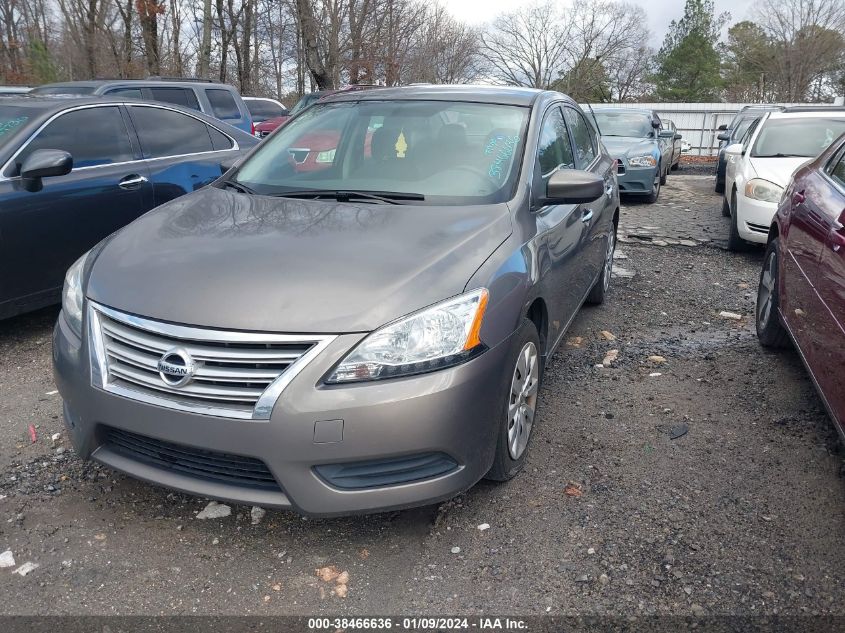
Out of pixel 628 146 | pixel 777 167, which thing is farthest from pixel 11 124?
pixel 628 146

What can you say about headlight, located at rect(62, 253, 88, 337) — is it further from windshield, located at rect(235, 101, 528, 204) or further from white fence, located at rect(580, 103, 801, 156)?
white fence, located at rect(580, 103, 801, 156)

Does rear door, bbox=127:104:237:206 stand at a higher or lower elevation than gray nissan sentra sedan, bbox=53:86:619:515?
higher

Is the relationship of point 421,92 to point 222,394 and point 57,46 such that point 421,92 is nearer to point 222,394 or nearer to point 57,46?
point 222,394

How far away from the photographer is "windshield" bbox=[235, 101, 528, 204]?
336cm

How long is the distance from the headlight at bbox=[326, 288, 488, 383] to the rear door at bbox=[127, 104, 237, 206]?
3658mm

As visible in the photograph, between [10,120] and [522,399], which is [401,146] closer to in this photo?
[522,399]

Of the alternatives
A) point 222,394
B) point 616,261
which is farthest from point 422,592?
point 616,261

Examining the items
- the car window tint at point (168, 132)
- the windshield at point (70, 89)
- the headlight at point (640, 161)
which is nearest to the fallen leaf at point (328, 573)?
the car window tint at point (168, 132)

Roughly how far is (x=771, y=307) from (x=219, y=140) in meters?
4.59

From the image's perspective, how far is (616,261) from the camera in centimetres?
738

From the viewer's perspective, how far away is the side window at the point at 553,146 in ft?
11.9

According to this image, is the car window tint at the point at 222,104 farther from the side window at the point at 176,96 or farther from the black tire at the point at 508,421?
the black tire at the point at 508,421

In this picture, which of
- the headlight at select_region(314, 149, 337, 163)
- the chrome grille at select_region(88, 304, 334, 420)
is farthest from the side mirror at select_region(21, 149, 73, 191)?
the chrome grille at select_region(88, 304, 334, 420)

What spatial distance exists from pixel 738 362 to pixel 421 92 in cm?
262
